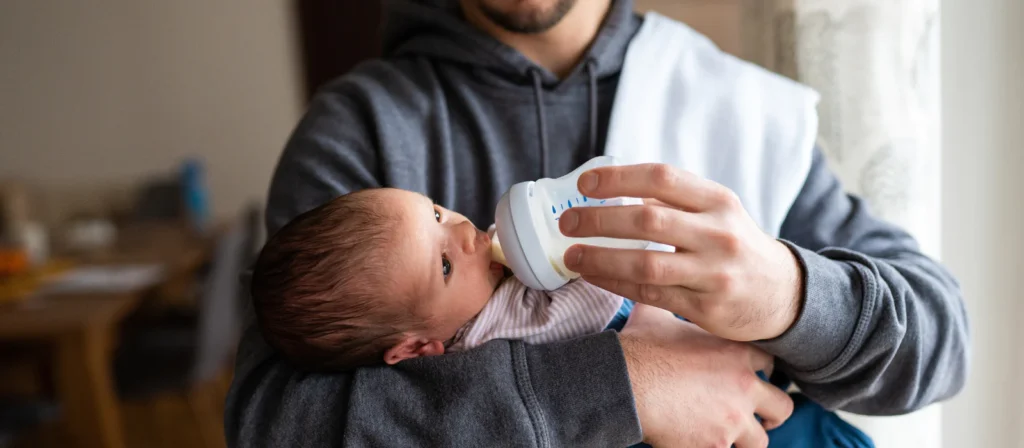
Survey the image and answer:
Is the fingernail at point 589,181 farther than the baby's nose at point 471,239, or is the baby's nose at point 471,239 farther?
the baby's nose at point 471,239

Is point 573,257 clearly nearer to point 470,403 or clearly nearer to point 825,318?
point 470,403

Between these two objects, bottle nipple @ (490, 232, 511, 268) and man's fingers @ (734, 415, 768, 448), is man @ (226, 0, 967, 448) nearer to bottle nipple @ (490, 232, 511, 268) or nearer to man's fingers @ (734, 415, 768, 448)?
man's fingers @ (734, 415, 768, 448)

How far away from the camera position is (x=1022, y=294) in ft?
3.90

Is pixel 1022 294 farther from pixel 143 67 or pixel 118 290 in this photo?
pixel 143 67

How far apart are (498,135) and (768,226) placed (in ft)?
1.43

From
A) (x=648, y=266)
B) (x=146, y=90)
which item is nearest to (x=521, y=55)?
(x=648, y=266)

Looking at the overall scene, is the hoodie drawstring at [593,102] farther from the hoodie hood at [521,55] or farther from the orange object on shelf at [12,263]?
the orange object on shelf at [12,263]

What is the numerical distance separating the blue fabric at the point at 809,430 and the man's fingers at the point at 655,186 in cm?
28

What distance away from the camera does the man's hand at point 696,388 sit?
88 centimetres

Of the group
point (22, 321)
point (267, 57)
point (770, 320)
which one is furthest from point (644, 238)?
point (267, 57)

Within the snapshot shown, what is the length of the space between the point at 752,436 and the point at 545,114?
1.88 feet

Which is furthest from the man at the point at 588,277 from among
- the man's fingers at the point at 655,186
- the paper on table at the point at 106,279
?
the paper on table at the point at 106,279

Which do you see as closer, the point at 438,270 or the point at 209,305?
the point at 438,270

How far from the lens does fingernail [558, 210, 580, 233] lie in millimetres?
753
